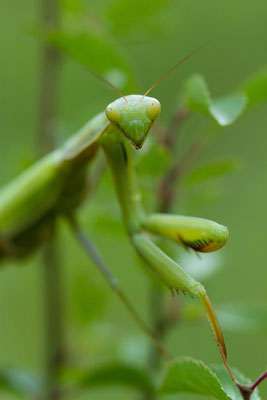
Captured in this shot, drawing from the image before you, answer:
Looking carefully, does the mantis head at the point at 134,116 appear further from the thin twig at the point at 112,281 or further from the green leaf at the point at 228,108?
the thin twig at the point at 112,281

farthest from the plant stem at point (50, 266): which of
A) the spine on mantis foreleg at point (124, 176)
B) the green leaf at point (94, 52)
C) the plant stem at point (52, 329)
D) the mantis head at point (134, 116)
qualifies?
the mantis head at point (134, 116)

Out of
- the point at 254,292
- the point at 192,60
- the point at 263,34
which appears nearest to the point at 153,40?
the point at 254,292

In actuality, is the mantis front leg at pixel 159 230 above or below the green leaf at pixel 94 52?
below

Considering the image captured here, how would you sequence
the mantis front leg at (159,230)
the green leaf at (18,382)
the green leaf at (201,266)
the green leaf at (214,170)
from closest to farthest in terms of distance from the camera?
the mantis front leg at (159,230) → the green leaf at (214,170) → the green leaf at (18,382) → the green leaf at (201,266)

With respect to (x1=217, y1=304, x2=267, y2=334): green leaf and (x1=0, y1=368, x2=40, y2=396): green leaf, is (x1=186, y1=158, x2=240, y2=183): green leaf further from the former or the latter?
(x1=0, y1=368, x2=40, y2=396): green leaf

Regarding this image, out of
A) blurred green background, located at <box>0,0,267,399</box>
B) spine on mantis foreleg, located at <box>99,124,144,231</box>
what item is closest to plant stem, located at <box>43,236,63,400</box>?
blurred green background, located at <box>0,0,267,399</box>

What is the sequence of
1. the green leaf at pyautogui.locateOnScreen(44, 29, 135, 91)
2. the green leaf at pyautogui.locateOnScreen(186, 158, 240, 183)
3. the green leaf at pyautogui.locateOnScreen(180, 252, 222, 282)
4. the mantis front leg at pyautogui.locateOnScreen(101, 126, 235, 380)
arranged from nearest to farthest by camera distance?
the mantis front leg at pyautogui.locateOnScreen(101, 126, 235, 380), the green leaf at pyautogui.locateOnScreen(44, 29, 135, 91), the green leaf at pyautogui.locateOnScreen(186, 158, 240, 183), the green leaf at pyautogui.locateOnScreen(180, 252, 222, 282)

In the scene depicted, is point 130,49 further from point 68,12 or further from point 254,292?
point 68,12
